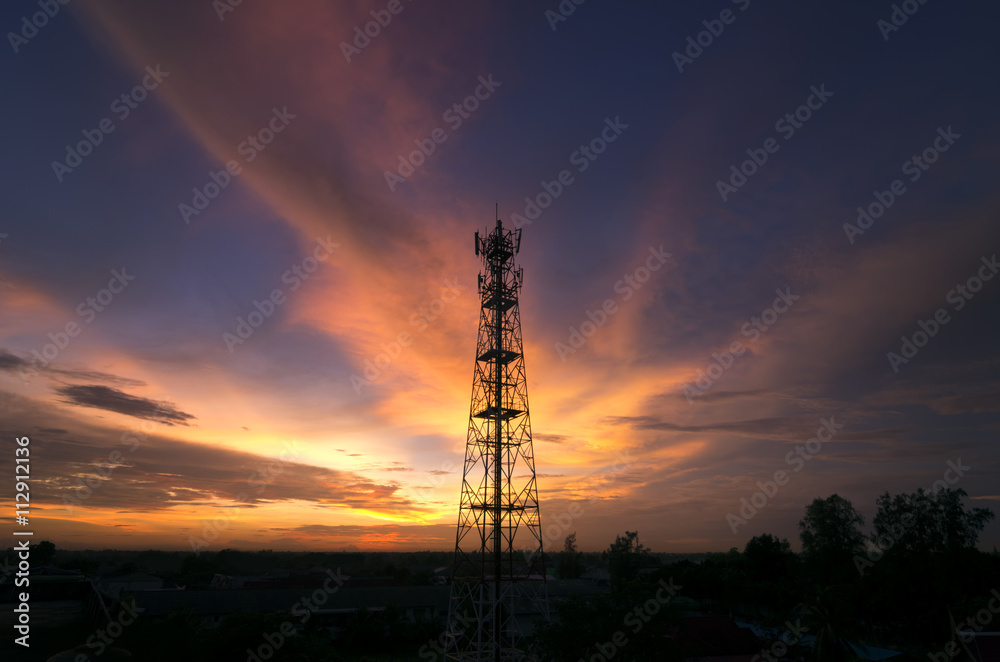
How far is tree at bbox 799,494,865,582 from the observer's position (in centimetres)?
6806

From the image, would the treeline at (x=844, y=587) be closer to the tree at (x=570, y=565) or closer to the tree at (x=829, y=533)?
the tree at (x=829, y=533)

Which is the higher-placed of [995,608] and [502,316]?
[502,316]

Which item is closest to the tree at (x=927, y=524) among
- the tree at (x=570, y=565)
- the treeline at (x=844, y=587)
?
the treeline at (x=844, y=587)

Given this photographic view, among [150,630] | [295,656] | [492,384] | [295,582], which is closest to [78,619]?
[150,630]

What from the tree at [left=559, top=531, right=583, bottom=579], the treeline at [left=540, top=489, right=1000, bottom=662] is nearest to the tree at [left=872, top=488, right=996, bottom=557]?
the treeline at [left=540, top=489, right=1000, bottom=662]

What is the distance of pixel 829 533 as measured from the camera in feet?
236

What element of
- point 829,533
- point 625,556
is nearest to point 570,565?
point 625,556

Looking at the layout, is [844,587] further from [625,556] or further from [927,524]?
[625,556]

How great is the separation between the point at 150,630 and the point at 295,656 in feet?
65.4

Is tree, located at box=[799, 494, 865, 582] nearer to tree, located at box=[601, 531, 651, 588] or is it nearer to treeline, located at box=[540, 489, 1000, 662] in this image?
treeline, located at box=[540, 489, 1000, 662]

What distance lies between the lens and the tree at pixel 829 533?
68062 millimetres

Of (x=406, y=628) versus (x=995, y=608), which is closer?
(x=995, y=608)

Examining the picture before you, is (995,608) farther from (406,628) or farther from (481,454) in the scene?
(406,628)

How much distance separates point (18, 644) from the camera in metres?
24.9
